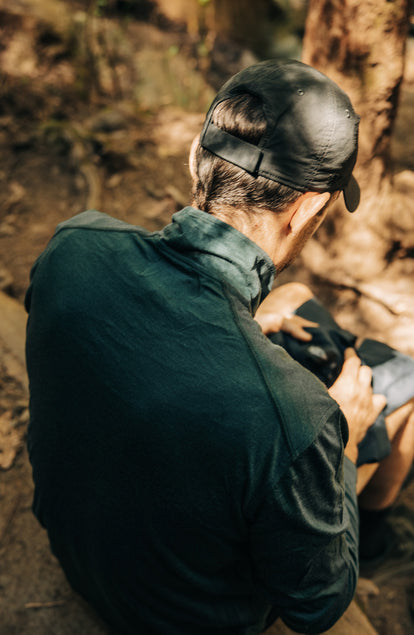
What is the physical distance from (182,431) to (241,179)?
26.6 inches

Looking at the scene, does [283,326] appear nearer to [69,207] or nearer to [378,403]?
[378,403]

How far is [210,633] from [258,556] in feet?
1.29

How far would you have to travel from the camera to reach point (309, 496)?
1.06m

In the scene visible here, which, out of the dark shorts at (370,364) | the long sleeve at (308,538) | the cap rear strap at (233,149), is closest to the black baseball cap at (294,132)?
the cap rear strap at (233,149)

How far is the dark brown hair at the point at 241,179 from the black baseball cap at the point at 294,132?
0.05 ft

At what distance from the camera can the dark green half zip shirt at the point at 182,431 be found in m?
0.99

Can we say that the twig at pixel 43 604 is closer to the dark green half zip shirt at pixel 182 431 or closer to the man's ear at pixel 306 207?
the dark green half zip shirt at pixel 182 431

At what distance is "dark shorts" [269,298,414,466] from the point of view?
181cm

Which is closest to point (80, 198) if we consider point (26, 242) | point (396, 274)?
point (26, 242)

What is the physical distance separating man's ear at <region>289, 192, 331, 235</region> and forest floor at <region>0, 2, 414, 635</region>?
793 millimetres

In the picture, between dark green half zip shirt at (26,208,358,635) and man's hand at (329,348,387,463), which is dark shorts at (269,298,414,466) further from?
dark green half zip shirt at (26,208,358,635)

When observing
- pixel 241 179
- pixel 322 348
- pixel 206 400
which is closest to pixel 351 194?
pixel 241 179

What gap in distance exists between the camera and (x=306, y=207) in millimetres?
1329

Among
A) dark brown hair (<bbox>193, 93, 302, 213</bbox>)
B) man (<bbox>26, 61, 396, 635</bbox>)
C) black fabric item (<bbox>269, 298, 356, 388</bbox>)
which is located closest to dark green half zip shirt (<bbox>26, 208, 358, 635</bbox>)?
man (<bbox>26, 61, 396, 635</bbox>)
